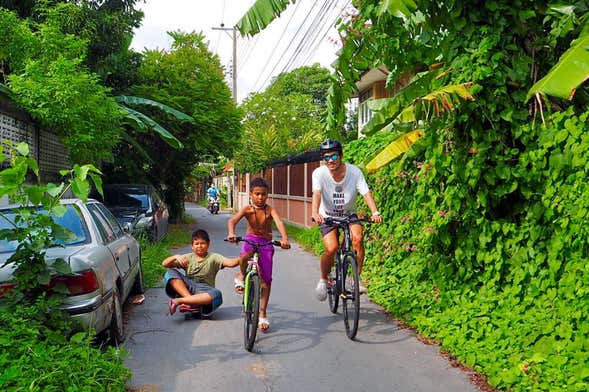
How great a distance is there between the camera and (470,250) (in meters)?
6.36

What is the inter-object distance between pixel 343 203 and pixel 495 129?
6.18ft

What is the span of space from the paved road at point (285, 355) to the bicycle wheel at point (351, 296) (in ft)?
0.54

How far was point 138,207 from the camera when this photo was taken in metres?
13.8

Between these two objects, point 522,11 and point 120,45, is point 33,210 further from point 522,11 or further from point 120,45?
point 120,45

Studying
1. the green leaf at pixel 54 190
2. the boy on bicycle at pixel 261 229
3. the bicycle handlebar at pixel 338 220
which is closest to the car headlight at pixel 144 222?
the boy on bicycle at pixel 261 229

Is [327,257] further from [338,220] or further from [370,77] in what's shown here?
[370,77]

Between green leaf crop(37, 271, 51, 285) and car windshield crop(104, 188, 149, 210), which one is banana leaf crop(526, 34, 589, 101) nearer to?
green leaf crop(37, 271, 51, 285)

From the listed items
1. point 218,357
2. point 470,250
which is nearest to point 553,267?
point 470,250

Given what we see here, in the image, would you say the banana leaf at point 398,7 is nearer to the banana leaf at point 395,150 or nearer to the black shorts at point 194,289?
the banana leaf at point 395,150

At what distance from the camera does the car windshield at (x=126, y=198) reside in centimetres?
1393

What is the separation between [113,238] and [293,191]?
14.9m

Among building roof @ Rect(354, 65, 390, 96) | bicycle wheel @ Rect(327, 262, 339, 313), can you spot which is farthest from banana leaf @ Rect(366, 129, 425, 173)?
building roof @ Rect(354, 65, 390, 96)

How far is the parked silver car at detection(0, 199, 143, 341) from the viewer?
4.92 metres

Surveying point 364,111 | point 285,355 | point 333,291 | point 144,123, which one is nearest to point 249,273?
point 285,355
